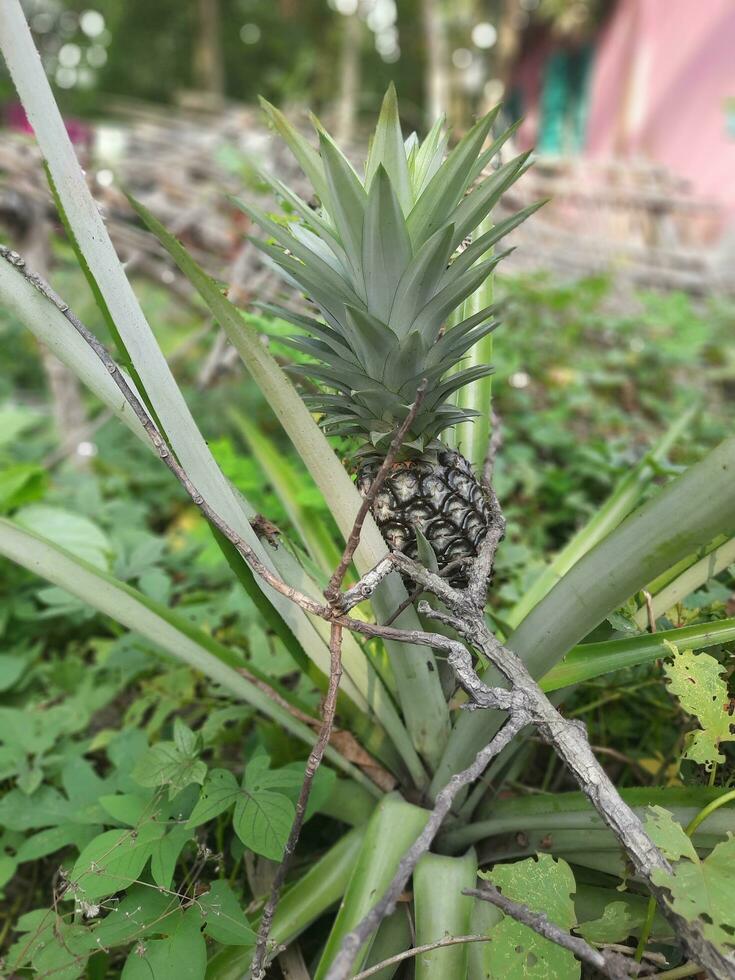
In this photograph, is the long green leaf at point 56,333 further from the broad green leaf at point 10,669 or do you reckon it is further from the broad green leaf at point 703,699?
the broad green leaf at point 10,669

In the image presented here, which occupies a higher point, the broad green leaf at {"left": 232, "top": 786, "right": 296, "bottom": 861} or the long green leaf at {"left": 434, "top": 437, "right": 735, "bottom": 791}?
the long green leaf at {"left": 434, "top": 437, "right": 735, "bottom": 791}

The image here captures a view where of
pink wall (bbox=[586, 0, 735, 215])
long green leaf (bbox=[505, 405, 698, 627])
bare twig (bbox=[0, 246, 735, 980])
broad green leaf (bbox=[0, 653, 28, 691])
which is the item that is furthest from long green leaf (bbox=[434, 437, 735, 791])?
pink wall (bbox=[586, 0, 735, 215])

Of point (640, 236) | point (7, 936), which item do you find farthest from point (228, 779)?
point (640, 236)

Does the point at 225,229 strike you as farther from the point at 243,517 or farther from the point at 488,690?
the point at 488,690

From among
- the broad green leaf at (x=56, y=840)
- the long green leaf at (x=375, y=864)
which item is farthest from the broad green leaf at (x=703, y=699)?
the broad green leaf at (x=56, y=840)

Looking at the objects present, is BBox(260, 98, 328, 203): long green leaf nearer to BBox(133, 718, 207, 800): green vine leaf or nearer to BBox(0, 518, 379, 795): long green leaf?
BBox(0, 518, 379, 795): long green leaf

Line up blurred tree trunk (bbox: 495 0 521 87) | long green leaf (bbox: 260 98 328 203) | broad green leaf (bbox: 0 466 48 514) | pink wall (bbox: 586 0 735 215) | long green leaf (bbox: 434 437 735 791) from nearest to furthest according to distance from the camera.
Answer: long green leaf (bbox: 434 437 735 791) → long green leaf (bbox: 260 98 328 203) → broad green leaf (bbox: 0 466 48 514) → pink wall (bbox: 586 0 735 215) → blurred tree trunk (bbox: 495 0 521 87)

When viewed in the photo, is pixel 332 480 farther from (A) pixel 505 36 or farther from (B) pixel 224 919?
(A) pixel 505 36
